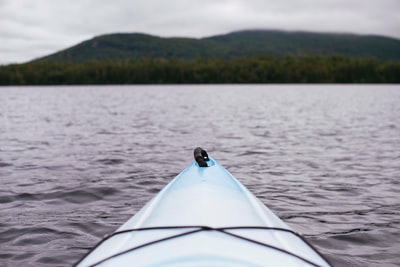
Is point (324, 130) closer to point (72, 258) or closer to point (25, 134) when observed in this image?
point (25, 134)

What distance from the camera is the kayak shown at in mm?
2953

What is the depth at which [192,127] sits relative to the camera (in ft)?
66.5

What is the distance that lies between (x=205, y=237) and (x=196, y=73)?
93.2m

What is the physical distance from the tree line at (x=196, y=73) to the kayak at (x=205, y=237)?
297 feet

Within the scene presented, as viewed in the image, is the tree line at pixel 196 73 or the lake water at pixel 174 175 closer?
the lake water at pixel 174 175

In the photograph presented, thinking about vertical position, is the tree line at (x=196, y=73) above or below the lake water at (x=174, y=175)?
above

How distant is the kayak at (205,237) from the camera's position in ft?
9.69

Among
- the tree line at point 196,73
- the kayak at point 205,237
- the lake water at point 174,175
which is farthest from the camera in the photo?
the tree line at point 196,73

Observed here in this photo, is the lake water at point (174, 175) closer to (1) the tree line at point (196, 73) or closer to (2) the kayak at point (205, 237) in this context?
(2) the kayak at point (205, 237)

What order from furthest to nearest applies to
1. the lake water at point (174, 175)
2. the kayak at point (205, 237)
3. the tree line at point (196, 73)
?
the tree line at point (196, 73)
the lake water at point (174, 175)
the kayak at point (205, 237)

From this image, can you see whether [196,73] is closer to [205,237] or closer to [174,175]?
[174,175]

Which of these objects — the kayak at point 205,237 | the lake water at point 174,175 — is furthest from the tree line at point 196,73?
the kayak at point 205,237

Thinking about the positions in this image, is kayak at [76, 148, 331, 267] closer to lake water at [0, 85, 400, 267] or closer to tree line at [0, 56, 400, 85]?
lake water at [0, 85, 400, 267]

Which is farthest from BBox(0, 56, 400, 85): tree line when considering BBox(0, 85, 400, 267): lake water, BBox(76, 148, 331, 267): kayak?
BBox(76, 148, 331, 267): kayak
